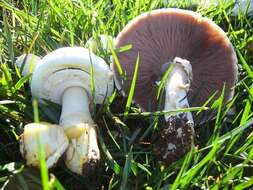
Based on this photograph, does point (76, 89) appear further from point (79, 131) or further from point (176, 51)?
point (176, 51)

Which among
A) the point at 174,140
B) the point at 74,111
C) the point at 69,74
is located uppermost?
the point at 69,74

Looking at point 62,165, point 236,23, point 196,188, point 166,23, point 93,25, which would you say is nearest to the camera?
point 196,188

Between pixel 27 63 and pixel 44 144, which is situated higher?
pixel 27 63

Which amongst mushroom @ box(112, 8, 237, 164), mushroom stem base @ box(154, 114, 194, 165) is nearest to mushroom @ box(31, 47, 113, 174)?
mushroom @ box(112, 8, 237, 164)

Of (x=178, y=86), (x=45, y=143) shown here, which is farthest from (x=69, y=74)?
(x=178, y=86)

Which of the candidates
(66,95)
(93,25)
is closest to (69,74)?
(66,95)

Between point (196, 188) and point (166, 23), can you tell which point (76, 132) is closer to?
point (196, 188)

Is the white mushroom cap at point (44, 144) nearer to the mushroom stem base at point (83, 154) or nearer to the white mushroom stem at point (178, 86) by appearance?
the mushroom stem base at point (83, 154)
